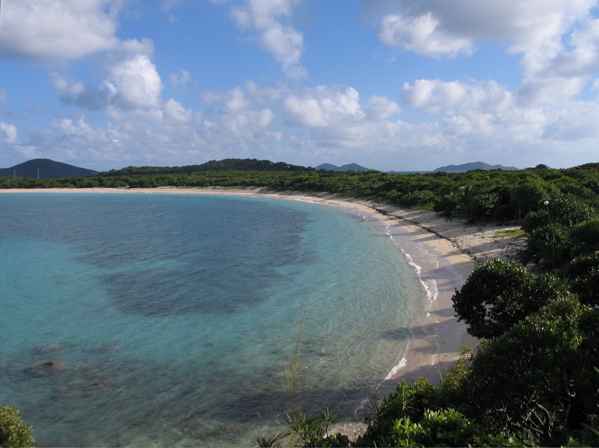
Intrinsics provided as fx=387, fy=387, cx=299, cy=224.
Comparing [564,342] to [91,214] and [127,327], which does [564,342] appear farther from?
[91,214]

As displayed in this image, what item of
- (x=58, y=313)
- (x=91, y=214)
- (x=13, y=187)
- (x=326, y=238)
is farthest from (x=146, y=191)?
(x=58, y=313)

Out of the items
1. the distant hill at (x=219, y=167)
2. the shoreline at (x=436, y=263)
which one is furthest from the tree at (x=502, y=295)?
the distant hill at (x=219, y=167)

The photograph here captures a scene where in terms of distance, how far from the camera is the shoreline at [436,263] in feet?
38.4

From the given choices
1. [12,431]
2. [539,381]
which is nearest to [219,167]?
[12,431]

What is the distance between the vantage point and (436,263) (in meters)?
23.8

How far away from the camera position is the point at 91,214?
57000mm

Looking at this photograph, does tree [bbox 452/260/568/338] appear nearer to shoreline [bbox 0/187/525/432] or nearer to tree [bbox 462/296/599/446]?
shoreline [bbox 0/187/525/432]

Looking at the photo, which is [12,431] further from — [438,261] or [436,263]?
[438,261]

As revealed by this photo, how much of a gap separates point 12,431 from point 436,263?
71.8 ft

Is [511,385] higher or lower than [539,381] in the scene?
lower

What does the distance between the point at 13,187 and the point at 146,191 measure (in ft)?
145

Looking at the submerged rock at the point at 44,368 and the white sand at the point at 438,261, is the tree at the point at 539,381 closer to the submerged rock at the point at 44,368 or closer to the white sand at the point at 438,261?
the white sand at the point at 438,261

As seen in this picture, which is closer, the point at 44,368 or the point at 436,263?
the point at 44,368

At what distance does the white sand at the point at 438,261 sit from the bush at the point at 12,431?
303 inches
